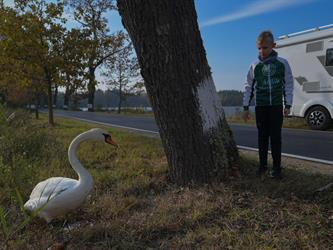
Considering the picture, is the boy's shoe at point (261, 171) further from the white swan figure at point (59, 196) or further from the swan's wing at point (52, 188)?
the swan's wing at point (52, 188)

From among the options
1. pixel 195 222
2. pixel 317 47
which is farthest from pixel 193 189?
pixel 317 47

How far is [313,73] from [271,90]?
888 cm

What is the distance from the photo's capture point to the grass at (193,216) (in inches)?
112

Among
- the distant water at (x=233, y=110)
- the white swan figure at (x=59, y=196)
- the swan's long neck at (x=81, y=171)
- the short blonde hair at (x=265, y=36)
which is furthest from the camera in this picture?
the distant water at (x=233, y=110)

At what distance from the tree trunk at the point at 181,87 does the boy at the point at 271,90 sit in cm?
50

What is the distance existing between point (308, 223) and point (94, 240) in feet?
5.79

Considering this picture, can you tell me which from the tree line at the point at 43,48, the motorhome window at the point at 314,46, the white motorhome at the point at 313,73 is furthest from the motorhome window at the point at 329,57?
the tree line at the point at 43,48

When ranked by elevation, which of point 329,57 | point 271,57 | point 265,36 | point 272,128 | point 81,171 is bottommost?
point 81,171

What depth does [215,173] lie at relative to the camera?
4148 mm

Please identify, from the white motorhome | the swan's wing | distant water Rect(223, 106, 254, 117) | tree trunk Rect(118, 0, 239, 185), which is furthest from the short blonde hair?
distant water Rect(223, 106, 254, 117)

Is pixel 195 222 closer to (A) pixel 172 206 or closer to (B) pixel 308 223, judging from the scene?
(A) pixel 172 206

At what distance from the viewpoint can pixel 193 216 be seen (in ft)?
10.8

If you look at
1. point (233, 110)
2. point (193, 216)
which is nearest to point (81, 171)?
point (193, 216)

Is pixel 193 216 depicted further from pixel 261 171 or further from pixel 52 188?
pixel 261 171
